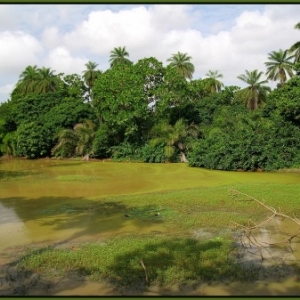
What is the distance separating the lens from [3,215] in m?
11.8

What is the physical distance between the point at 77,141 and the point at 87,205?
19.2 m

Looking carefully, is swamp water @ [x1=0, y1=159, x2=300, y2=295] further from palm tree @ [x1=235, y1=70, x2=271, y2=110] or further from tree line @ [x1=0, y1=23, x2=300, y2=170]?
palm tree @ [x1=235, y1=70, x2=271, y2=110]

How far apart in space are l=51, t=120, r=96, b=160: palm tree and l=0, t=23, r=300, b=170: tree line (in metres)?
0.08

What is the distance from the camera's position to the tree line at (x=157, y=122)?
22219 millimetres

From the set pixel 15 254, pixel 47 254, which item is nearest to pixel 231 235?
pixel 47 254

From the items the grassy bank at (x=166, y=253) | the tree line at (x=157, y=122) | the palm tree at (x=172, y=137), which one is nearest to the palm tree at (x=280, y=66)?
the tree line at (x=157, y=122)

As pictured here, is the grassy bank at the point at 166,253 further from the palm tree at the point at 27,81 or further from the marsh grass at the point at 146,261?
the palm tree at the point at 27,81

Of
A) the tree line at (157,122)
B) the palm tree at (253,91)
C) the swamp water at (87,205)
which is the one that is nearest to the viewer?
the swamp water at (87,205)

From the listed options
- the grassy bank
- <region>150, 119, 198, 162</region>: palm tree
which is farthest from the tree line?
the grassy bank

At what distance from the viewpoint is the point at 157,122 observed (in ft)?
98.2

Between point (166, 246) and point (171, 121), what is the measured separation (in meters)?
24.0

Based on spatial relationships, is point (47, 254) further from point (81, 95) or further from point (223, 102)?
point (81, 95)

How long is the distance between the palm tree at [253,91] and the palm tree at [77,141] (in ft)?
56.4

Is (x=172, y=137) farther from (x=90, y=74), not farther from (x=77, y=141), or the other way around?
(x=90, y=74)
